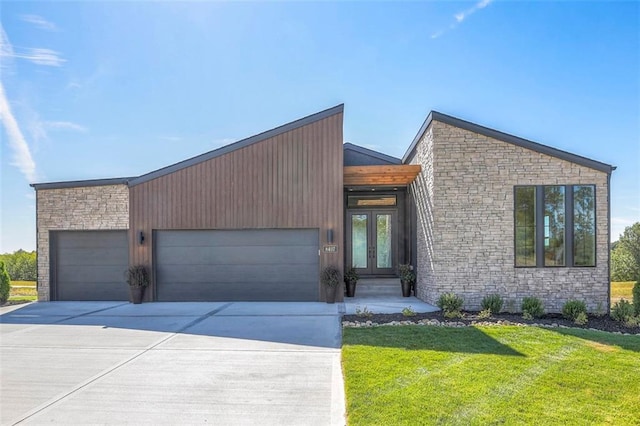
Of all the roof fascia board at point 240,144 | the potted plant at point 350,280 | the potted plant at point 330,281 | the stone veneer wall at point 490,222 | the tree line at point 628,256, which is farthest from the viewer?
the tree line at point 628,256

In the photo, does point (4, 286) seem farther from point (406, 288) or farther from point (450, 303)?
point (450, 303)

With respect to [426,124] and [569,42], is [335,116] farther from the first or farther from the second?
[569,42]

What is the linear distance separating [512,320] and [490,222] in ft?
7.64

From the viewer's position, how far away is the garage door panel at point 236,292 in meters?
9.99

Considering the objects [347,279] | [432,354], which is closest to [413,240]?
[347,279]

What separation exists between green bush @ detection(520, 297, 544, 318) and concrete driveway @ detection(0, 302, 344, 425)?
4088 mm

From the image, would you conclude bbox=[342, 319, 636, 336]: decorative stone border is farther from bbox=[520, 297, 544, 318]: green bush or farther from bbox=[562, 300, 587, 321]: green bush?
bbox=[562, 300, 587, 321]: green bush

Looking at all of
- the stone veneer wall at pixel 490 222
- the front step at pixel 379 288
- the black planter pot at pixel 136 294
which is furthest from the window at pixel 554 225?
the black planter pot at pixel 136 294

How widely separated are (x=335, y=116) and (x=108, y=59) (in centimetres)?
648

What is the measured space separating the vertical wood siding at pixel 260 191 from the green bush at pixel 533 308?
4415 millimetres

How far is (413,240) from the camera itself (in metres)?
11.0

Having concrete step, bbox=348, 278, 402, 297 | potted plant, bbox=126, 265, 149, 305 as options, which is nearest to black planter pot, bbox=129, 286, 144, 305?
potted plant, bbox=126, 265, 149, 305

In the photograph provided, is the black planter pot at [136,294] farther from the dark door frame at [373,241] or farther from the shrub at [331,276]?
the dark door frame at [373,241]

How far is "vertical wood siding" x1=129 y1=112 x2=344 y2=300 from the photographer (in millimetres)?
9977
